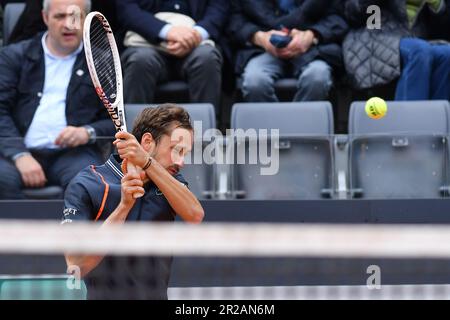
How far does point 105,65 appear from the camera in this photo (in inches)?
167

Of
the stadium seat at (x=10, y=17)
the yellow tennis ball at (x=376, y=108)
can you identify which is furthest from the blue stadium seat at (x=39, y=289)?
the stadium seat at (x=10, y=17)

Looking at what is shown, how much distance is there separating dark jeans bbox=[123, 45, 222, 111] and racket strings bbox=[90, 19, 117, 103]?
180 centimetres

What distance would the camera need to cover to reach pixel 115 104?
12.7ft

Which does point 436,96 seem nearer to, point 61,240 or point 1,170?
point 1,170

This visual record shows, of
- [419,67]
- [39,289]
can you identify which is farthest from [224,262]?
[419,67]

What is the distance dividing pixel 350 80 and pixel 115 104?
2890 mm

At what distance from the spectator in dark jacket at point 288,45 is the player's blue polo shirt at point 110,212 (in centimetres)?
290

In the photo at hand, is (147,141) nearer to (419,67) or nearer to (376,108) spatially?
(376,108)

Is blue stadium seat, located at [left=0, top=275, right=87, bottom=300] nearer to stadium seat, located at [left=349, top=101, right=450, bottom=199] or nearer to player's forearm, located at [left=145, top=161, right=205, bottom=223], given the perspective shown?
player's forearm, located at [left=145, top=161, right=205, bottom=223]

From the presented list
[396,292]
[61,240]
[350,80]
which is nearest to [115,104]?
[61,240]

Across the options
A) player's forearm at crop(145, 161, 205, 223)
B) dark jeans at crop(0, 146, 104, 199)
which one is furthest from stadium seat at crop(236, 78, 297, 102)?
player's forearm at crop(145, 161, 205, 223)

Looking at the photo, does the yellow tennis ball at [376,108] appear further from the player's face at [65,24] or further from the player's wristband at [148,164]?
the player's wristband at [148,164]

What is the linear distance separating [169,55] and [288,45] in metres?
0.71

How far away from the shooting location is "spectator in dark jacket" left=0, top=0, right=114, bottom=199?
5.61m
